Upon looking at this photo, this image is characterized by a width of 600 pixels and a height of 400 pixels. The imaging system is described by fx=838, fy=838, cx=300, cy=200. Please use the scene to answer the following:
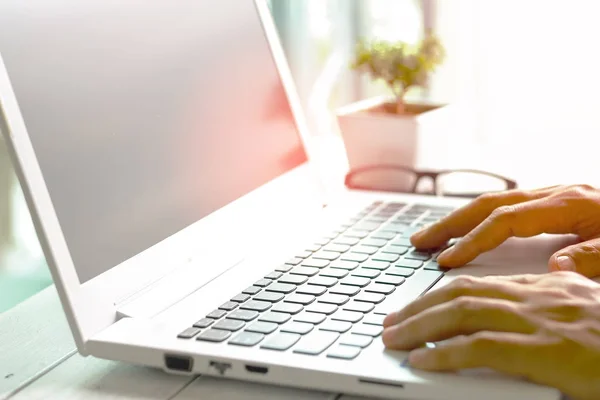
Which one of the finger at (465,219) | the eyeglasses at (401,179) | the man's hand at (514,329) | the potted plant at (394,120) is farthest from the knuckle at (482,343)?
the potted plant at (394,120)

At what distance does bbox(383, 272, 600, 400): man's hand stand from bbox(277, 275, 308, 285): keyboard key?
0.15 meters

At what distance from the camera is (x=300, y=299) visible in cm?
78

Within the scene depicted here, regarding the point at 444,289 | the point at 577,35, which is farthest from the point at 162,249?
the point at 577,35

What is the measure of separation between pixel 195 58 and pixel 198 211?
180mm

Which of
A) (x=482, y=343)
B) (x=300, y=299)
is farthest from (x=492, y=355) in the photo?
(x=300, y=299)

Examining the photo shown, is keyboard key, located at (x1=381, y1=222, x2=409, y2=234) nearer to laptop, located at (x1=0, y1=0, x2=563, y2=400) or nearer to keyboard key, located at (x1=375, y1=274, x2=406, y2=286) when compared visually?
laptop, located at (x1=0, y1=0, x2=563, y2=400)

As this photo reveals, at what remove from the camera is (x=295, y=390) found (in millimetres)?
666

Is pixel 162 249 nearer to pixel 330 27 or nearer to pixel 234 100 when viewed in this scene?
pixel 234 100

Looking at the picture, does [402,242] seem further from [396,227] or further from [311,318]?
[311,318]

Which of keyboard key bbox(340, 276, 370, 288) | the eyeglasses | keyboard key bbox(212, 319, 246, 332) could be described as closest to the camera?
keyboard key bbox(212, 319, 246, 332)

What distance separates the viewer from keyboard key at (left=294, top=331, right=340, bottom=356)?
66 cm

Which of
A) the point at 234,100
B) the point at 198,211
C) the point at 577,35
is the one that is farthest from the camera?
the point at 577,35

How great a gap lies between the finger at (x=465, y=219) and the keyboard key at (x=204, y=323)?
0.98ft

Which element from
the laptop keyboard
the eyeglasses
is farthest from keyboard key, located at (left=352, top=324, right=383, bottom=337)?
the eyeglasses
